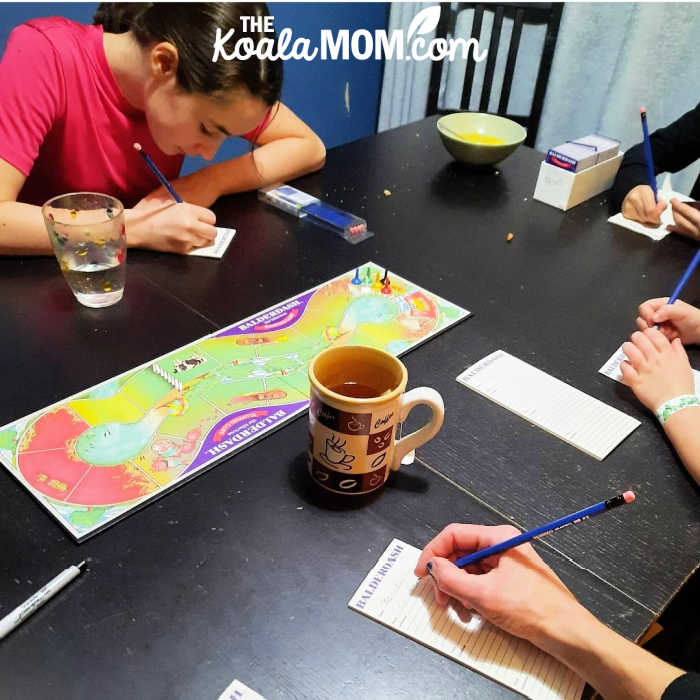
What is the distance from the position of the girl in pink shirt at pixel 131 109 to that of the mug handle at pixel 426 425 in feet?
1.92

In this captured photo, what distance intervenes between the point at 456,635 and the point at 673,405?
44 cm

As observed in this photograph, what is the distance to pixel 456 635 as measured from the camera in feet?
1.90

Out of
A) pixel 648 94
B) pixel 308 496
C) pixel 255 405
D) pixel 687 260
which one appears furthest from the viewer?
pixel 648 94

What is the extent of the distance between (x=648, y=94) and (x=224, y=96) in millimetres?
1816

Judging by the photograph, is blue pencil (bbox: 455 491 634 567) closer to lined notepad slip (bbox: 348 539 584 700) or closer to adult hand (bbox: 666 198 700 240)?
lined notepad slip (bbox: 348 539 584 700)

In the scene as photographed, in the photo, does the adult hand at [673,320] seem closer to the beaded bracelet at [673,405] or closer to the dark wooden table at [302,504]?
the dark wooden table at [302,504]

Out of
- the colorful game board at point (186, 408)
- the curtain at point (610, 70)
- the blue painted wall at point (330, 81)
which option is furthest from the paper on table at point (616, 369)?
the blue painted wall at point (330, 81)

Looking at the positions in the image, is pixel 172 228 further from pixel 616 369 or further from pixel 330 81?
pixel 330 81

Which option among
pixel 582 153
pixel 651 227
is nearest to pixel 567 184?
pixel 582 153

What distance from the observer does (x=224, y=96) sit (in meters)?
1.01

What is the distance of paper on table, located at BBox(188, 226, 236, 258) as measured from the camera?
1104mm

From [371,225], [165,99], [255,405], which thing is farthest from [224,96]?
[255,405]

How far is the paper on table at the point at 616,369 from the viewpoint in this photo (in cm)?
90

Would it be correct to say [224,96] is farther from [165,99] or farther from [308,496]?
[308,496]
